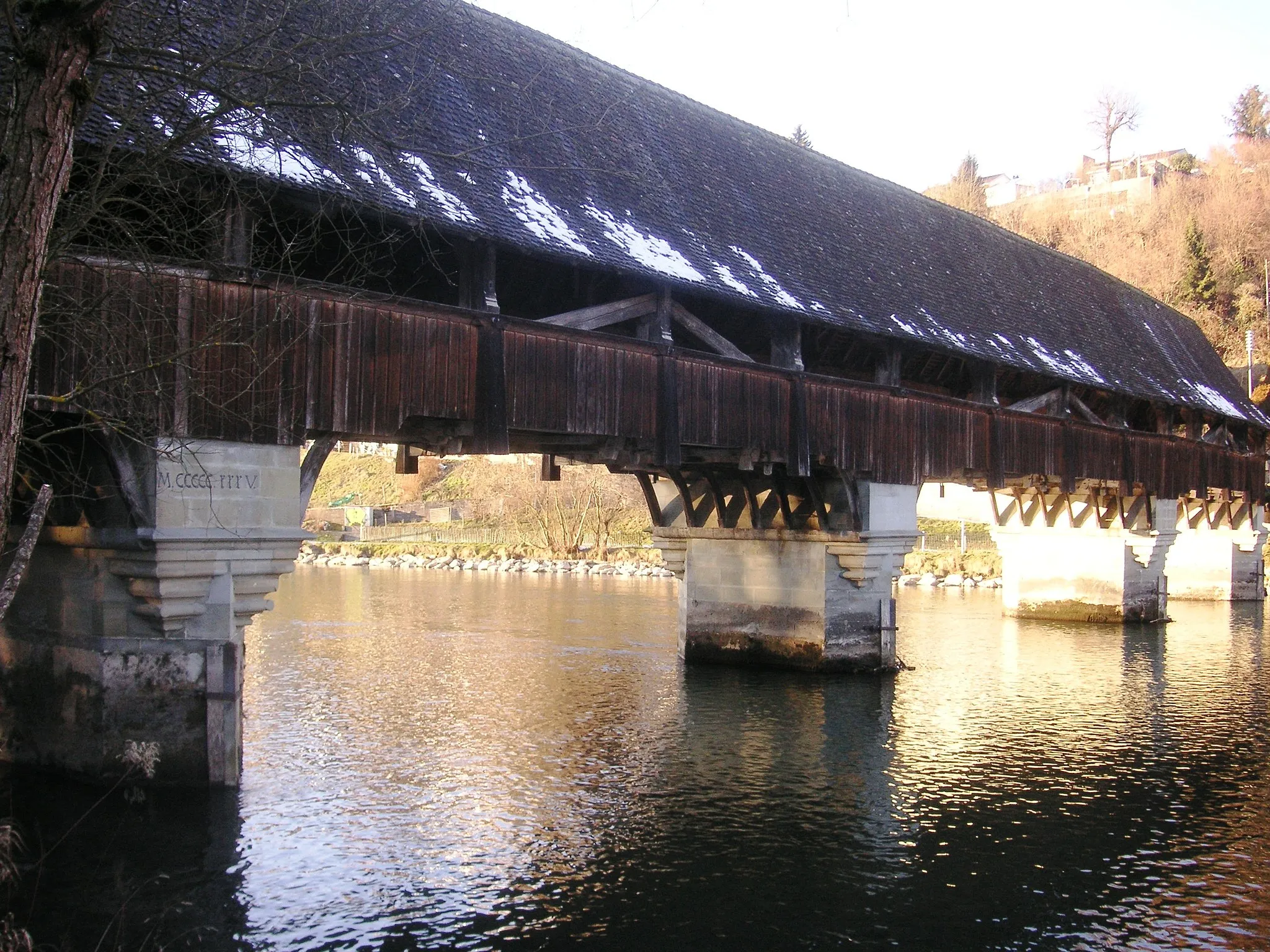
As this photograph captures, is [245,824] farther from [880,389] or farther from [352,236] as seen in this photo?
[880,389]

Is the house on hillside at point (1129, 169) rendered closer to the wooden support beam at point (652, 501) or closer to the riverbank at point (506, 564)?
the riverbank at point (506, 564)

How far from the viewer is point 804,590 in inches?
539

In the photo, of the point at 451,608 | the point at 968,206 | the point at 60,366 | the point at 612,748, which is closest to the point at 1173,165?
the point at 968,206

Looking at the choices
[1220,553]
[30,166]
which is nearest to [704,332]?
[30,166]

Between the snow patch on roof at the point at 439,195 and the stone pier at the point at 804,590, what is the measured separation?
20.8ft

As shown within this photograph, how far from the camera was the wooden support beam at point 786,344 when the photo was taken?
12.0m

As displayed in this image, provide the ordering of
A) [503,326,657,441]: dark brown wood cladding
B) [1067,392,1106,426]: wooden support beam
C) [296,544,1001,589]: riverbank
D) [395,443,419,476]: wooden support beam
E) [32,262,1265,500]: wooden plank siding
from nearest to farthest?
[32,262,1265,500]: wooden plank siding
[503,326,657,441]: dark brown wood cladding
[395,443,419,476]: wooden support beam
[1067,392,1106,426]: wooden support beam
[296,544,1001,589]: riverbank

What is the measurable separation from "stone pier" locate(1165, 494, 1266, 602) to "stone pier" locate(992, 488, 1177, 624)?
15.2 ft

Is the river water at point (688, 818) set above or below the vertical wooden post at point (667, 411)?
below

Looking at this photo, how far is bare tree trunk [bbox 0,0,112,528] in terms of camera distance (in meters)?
3.31

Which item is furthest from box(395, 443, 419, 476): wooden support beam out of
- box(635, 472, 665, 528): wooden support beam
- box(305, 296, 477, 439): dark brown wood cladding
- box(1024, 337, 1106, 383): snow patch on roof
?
box(1024, 337, 1106, 383): snow patch on roof

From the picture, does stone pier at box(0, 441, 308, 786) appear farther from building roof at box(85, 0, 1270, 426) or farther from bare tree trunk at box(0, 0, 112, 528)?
bare tree trunk at box(0, 0, 112, 528)

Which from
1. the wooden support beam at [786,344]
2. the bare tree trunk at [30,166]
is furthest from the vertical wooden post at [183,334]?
the wooden support beam at [786,344]

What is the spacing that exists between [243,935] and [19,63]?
4134 mm
